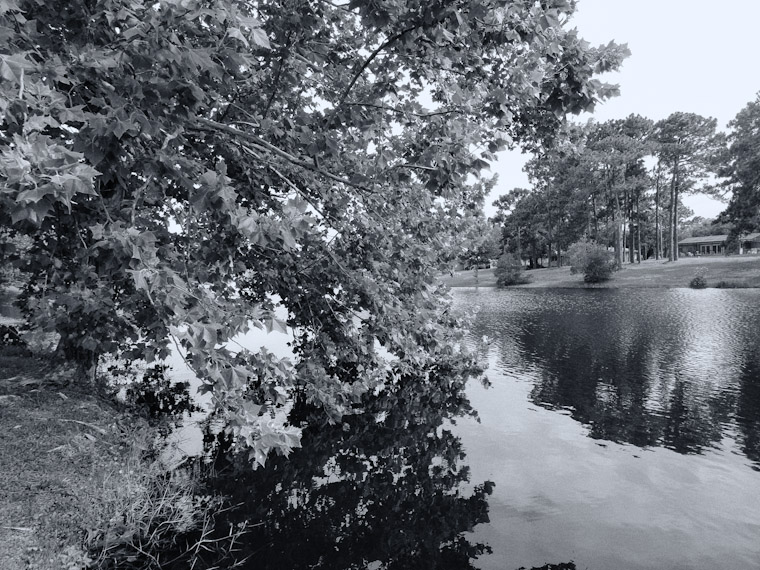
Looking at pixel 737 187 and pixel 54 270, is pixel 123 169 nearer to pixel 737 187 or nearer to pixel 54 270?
pixel 54 270

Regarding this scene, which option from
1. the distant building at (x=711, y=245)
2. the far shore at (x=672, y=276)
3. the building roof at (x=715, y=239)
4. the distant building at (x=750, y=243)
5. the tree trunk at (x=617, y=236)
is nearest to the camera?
the far shore at (x=672, y=276)

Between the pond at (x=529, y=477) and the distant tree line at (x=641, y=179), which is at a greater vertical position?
the distant tree line at (x=641, y=179)

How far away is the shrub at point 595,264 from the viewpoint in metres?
63.6

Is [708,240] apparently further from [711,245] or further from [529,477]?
[529,477]

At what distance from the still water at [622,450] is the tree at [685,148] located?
50.5m

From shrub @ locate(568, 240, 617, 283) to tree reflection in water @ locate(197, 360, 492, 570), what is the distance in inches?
2202

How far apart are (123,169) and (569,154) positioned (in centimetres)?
926

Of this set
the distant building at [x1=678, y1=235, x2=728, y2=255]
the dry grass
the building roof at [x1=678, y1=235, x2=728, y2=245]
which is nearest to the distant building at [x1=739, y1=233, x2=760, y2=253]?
the building roof at [x1=678, y1=235, x2=728, y2=245]

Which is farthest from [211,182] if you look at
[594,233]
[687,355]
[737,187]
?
[594,233]

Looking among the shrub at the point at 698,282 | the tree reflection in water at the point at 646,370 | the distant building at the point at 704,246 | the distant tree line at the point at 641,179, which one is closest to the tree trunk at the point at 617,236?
the distant tree line at the point at 641,179

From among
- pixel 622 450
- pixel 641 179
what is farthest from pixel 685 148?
pixel 622 450

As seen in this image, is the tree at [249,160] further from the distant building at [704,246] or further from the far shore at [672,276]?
the distant building at [704,246]

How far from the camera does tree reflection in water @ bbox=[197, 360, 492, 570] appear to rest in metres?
8.27

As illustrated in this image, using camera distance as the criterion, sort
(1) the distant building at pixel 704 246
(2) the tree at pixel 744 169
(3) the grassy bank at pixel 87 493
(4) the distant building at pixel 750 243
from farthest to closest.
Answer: (1) the distant building at pixel 704 246 < (4) the distant building at pixel 750 243 < (2) the tree at pixel 744 169 < (3) the grassy bank at pixel 87 493
